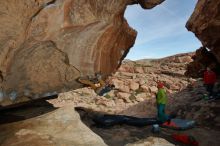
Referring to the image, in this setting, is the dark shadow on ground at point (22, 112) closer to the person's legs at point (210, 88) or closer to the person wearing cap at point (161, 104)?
the person wearing cap at point (161, 104)

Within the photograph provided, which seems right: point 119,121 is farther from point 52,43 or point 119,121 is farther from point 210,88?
point 210,88

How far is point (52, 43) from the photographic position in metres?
9.07

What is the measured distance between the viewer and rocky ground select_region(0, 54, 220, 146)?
9.87 metres

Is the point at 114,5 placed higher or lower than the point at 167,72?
higher

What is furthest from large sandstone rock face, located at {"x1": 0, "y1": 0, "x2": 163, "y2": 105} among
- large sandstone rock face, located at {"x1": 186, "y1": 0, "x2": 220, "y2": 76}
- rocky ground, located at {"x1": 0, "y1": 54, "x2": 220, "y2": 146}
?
large sandstone rock face, located at {"x1": 186, "y1": 0, "x2": 220, "y2": 76}

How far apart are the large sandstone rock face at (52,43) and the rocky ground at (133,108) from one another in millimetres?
1521

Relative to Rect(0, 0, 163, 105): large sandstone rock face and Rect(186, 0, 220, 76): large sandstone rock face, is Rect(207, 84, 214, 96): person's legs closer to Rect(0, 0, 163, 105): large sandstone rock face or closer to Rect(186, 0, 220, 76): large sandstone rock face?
Rect(186, 0, 220, 76): large sandstone rock face

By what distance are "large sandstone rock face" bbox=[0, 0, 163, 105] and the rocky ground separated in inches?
59.9

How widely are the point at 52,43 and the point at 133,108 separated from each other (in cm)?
1228

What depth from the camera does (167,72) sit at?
1166 inches

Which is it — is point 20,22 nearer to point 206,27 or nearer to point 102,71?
point 102,71

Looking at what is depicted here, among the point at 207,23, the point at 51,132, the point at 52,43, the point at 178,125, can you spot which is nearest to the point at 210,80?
the point at 207,23

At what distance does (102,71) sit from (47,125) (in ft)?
7.70

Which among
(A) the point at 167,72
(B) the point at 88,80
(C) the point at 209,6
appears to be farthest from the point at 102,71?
(A) the point at 167,72
